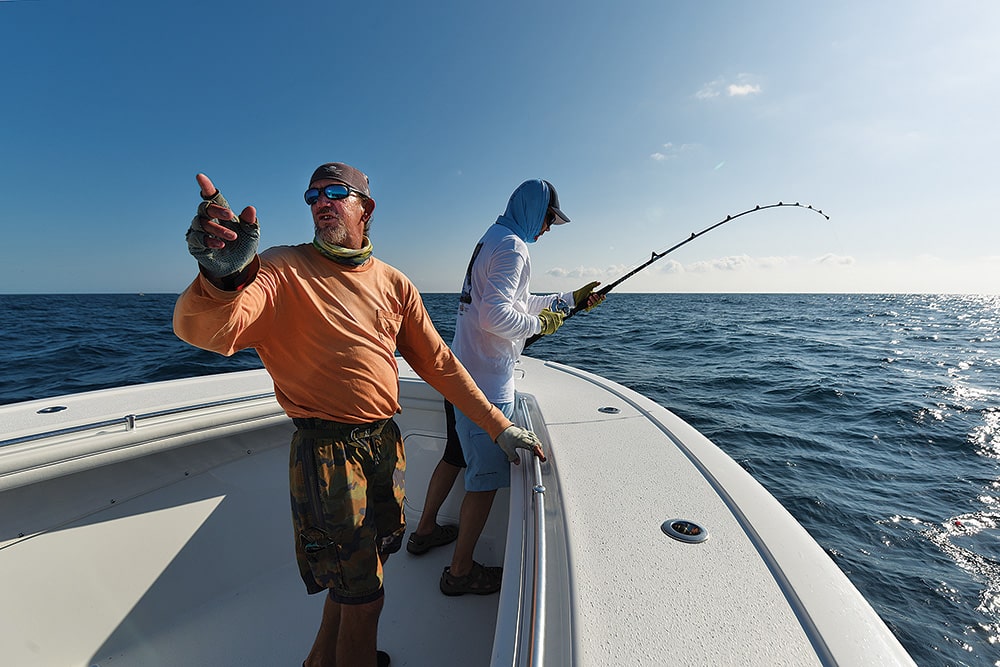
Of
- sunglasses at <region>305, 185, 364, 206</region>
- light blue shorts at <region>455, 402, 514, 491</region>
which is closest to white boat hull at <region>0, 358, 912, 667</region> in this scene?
light blue shorts at <region>455, 402, 514, 491</region>

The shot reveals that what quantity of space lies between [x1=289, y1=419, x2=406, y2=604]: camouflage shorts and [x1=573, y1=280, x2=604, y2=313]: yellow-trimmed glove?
5.61ft

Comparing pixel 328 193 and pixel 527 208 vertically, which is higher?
pixel 527 208

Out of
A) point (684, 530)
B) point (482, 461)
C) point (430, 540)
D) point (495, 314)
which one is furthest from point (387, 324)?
point (430, 540)

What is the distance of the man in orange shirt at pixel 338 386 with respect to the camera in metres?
1.01

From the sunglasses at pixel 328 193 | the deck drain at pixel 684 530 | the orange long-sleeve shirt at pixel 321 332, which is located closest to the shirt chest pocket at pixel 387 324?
the orange long-sleeve shirt at pixel 321 332

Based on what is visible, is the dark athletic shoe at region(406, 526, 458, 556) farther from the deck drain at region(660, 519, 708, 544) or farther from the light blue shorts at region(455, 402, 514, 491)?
the deck drain at region(660, 519, 708, 544)

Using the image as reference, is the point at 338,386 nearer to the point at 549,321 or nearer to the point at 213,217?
the point at 213,217

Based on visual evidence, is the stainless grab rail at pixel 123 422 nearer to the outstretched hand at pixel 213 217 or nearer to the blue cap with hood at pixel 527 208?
the outstretched hand at pixel 213 217

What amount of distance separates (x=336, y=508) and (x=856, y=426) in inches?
245

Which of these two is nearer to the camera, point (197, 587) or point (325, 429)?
point (325, 429)

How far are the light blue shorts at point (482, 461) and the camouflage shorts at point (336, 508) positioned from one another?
523 millimetres

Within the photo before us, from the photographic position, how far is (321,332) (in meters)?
1.03

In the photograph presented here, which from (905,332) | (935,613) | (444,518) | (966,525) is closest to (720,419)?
(966,525)

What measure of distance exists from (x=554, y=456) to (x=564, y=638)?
794 millimetres
